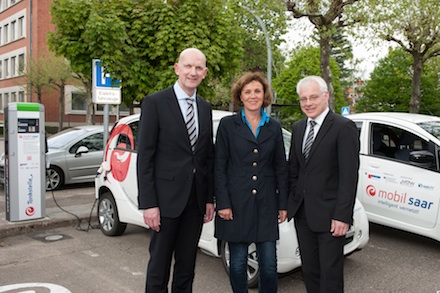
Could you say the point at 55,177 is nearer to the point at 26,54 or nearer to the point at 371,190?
the point at 371,190

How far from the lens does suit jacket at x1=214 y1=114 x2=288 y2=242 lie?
3129 millimetres

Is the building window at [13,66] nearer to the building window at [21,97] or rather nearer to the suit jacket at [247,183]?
the building window at [21,97]

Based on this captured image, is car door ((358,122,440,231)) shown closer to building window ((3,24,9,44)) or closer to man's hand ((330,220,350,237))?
man's hand ((330,220,350,237))

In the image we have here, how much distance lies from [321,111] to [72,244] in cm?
411

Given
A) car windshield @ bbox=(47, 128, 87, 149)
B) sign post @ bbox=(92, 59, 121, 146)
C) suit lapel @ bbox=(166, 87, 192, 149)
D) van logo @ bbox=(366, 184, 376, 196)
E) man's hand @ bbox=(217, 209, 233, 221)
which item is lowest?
van logo @ bbox=(366, 184, 376, 196)

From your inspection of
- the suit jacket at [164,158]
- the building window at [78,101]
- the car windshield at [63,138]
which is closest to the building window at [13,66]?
the building window at [78,101]

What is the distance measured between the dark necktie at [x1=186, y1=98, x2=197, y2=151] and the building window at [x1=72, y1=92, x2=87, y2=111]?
36.3 m

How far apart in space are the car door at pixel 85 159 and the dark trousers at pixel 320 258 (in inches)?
312

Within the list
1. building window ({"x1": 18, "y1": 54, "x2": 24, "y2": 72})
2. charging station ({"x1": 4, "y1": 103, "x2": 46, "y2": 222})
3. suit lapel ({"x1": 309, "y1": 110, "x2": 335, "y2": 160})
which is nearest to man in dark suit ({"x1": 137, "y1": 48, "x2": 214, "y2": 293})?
suit lapel ({"x1": 309, "y1": 110, "x2": 335, "y2": 160})

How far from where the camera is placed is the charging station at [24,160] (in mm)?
6195

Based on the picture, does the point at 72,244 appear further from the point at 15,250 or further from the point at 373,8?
the point at 373,8

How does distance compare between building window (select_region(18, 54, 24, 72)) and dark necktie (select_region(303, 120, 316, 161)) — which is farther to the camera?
building window (select_region(18, 54, 24, 72))

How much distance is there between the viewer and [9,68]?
1591 inches

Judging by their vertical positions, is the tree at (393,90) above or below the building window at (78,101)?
above
